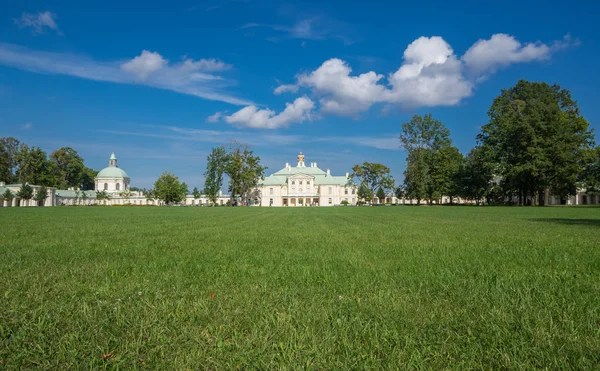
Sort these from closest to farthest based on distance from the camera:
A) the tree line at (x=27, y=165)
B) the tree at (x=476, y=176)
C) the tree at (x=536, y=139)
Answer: the tree at (x=536, y=139) → the tree at (x=476, y=176) → the tree line at (x=27, y=165)

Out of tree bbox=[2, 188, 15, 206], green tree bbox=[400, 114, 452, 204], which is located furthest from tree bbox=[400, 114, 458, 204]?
tree bbox=[2, 188, 15, 206]

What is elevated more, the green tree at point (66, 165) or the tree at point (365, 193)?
the green tree at point (66, 165)

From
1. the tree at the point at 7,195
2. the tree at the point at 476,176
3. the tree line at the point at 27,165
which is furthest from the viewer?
the tree line at the point at 27,165

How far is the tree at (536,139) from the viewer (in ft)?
163

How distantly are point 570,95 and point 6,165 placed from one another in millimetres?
109709

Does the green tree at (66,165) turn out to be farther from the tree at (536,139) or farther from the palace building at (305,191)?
the tree at (536,139)

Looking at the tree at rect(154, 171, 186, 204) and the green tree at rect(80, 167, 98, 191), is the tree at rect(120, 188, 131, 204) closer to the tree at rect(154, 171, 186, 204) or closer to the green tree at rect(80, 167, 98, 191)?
the green tree at rect(80, 167, 98, 191)

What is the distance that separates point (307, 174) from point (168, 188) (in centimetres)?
3847

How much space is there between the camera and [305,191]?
118188 millimetres

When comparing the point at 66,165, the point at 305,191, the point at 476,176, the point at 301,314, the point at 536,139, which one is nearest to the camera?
the point at 301,314

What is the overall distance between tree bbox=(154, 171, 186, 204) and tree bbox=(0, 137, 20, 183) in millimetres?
30824

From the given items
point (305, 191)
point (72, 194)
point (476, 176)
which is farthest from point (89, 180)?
point (476, 176)

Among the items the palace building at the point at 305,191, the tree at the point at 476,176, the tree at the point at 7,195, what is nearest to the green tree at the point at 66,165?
the tree at the point at 7,195

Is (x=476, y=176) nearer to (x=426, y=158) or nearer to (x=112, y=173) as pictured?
(x=426, y=158)
